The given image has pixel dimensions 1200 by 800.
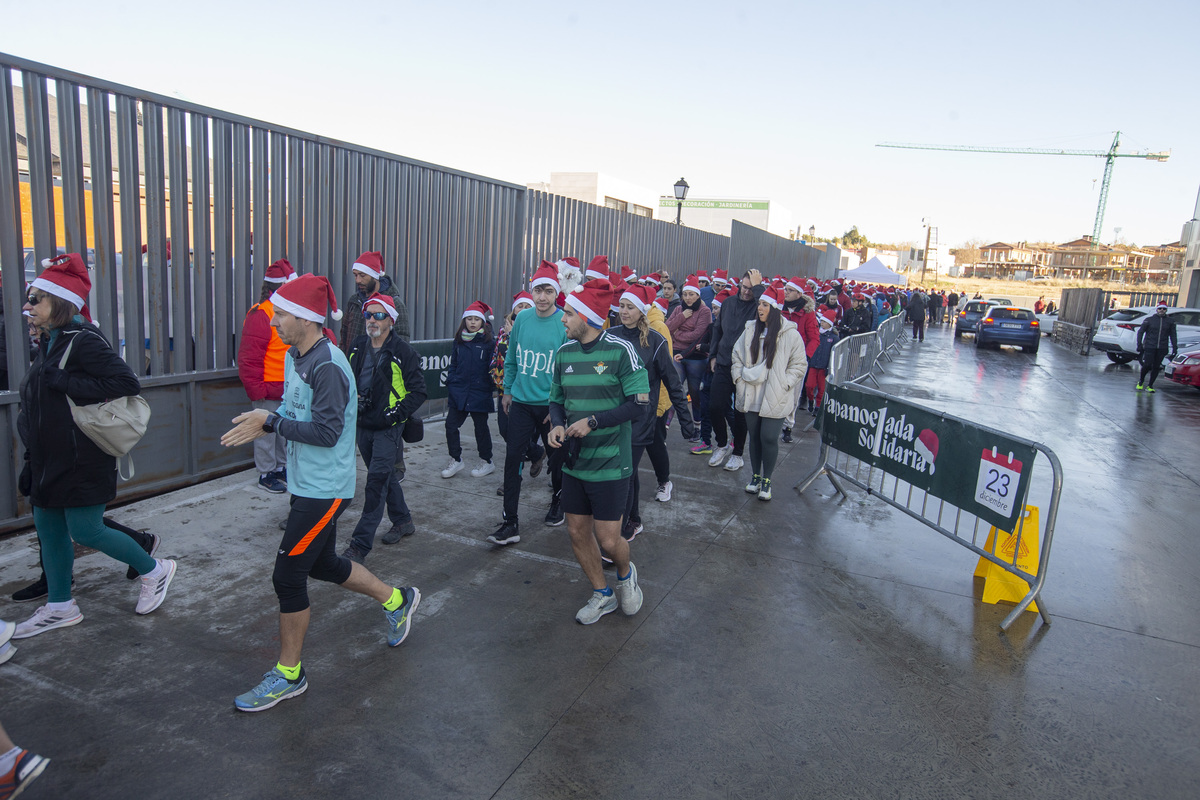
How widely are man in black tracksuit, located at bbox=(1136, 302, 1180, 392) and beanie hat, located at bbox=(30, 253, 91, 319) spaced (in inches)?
714

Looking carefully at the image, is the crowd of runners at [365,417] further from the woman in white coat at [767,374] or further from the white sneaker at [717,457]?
the white sneaker at [717,457]

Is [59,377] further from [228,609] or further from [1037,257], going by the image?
[1037,257]

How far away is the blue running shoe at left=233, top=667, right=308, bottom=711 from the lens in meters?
3.26

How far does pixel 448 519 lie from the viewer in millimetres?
5852

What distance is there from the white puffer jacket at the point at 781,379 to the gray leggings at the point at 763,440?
78 millimetres

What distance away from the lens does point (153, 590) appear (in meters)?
4.08

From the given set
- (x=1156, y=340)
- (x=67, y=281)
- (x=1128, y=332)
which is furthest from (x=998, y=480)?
(x=1128, y=332)

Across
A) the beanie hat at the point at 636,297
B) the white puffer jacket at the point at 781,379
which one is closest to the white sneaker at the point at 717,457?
the white puffer jacket at the point at 781,379

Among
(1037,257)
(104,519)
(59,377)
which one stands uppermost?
(1037,257)

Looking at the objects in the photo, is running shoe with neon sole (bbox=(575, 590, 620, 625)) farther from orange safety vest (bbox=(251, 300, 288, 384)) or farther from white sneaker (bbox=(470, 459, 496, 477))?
orange safety vest (bbox=(251, 300, 288, 384))

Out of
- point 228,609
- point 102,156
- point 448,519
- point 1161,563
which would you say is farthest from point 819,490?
point 102,156

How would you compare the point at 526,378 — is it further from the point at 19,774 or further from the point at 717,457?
the point at 19,774

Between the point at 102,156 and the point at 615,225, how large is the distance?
31.7ft

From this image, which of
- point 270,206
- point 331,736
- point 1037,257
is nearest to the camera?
point 331,736
